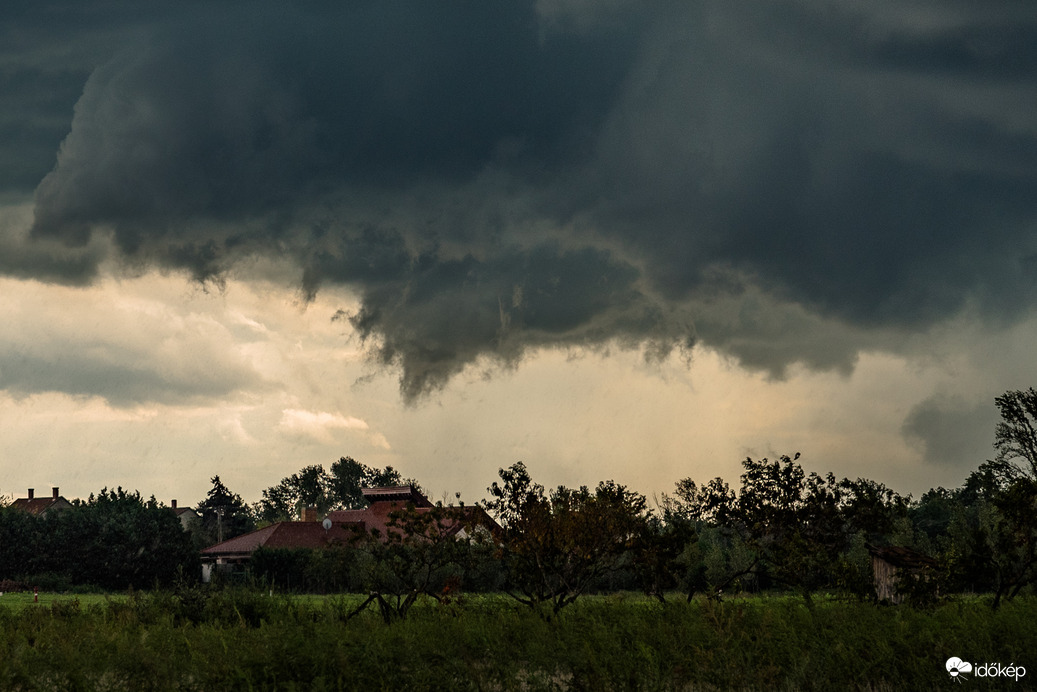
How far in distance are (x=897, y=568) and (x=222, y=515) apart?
120170 millimetres

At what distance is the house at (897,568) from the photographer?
69.6 feet

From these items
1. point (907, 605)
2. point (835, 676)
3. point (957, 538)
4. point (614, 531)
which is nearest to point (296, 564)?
point (957, 538)

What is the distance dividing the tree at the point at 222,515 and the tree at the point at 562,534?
338 feet

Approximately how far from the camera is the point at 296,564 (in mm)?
62438

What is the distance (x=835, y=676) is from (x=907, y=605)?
7.26m

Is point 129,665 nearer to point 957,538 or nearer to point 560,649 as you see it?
point 560,649

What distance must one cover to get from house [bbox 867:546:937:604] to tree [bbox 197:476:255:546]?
100349mm

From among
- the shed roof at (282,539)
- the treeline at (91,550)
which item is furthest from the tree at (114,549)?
the shed roof at (282,539)

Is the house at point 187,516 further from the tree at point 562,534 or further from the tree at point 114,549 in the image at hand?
the tree at point 562,534

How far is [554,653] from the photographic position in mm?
14055

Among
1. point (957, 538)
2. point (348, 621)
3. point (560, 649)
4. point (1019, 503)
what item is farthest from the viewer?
point (957, 538)

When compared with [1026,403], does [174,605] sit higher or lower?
lower

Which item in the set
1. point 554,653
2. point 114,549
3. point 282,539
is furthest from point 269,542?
point 554,653

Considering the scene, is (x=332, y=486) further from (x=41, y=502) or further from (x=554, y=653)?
(x=554, y=653)
